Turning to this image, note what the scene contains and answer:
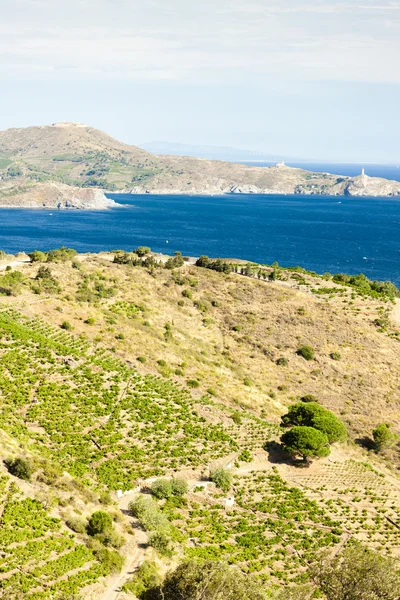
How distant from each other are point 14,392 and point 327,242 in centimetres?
16703

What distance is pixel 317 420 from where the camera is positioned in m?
47.4

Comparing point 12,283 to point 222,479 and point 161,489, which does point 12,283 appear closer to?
point 161,489

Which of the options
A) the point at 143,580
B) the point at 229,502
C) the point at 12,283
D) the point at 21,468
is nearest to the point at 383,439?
the point at 229,502

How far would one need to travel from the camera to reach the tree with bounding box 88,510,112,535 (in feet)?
95.1

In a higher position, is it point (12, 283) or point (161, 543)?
point (12, 283)

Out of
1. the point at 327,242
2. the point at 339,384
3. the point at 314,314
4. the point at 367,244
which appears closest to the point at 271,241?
the point at 327,242

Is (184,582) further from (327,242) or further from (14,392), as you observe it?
(327,242)

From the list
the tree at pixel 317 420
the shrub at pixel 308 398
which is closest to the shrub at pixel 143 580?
the tree at pixel 317 420

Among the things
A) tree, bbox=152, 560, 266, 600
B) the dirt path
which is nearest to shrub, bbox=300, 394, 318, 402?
tree, bbox=152, 560, 266, 600

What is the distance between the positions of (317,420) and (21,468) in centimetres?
2591

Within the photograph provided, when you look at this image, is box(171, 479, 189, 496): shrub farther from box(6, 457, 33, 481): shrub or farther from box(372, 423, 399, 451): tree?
→ box(372, 423, 399, 451): tree

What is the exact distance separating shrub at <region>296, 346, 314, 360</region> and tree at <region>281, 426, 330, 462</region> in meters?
22.7

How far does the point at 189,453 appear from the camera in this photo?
4150 centimetres

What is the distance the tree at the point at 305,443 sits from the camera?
4375 cm
